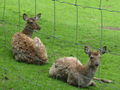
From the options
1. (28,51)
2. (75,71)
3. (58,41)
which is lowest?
(75,71)

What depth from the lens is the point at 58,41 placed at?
40.7 ft

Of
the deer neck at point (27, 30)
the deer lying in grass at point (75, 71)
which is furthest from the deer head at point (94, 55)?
the deer neck at point (27, 30)

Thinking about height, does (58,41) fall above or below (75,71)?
above

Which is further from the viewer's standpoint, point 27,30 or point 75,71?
point 27,30

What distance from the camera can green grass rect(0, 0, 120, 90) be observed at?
7652 millimetres

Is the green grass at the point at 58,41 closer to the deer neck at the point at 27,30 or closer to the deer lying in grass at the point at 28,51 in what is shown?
the deer lying in grass at the point at 28,51

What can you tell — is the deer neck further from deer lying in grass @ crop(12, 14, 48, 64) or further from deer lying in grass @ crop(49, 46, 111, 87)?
deer lying in grass @ crop(49, 46, 111, 87)

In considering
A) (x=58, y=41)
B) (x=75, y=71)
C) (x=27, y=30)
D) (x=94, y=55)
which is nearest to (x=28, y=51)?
(x=27, y=30)

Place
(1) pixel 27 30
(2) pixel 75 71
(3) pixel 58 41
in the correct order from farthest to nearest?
1. (3) pixel 58 41
2. (1) pixel 27 30
3. (2) pixel 75 71

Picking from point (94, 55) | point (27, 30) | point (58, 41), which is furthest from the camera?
point (58, 41)

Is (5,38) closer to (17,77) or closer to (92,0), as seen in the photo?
(17,77)

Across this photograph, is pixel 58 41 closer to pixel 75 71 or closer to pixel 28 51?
pixel 28 51

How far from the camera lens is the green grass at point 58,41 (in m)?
7.65

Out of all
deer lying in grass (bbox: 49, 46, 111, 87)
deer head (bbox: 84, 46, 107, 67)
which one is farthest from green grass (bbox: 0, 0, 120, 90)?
deer head (bbox: 84, 46, 107, 67)
